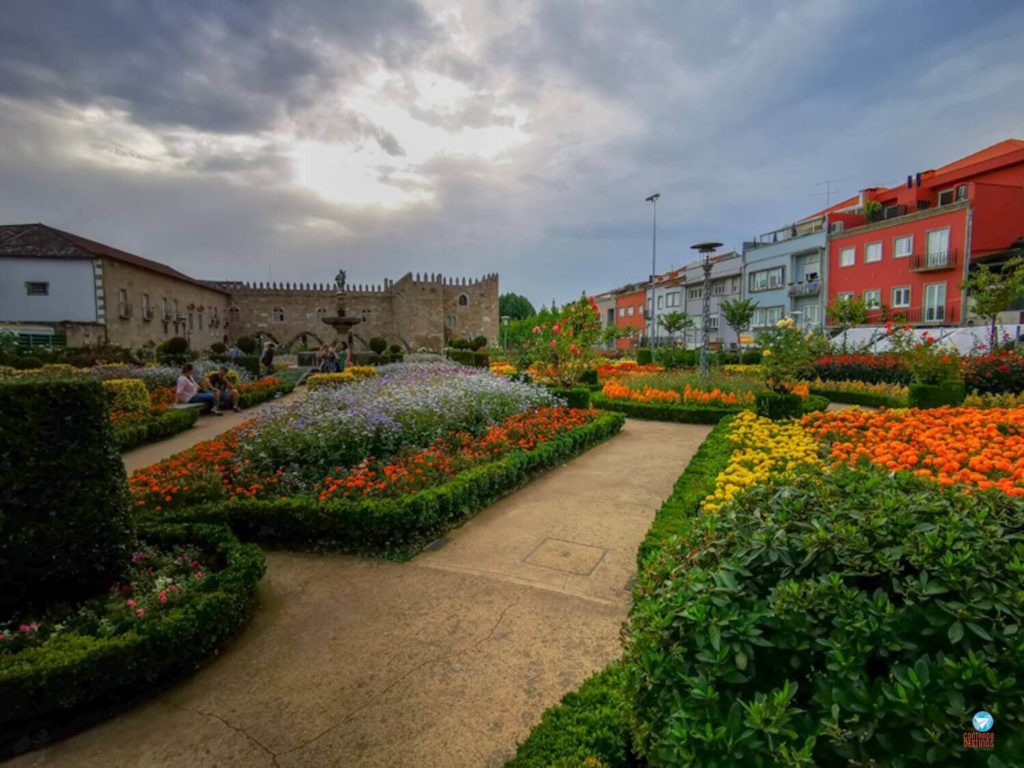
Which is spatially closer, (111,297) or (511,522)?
(511,522)

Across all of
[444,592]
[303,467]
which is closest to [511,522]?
[444,592]

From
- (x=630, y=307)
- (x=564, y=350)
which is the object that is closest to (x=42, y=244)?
(x=564, y=350)

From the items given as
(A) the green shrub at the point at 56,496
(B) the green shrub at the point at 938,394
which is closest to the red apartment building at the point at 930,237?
(B) the green shrub at the point at 938,394

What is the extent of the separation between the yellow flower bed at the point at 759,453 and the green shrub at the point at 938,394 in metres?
3.11

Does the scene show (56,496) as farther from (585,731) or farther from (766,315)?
(766,315)

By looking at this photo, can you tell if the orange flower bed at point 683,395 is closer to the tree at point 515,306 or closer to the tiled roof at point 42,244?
the tiled roof at point 42,244

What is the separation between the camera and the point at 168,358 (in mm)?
19797

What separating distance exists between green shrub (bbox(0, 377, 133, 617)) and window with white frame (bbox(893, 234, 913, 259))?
33152 mm

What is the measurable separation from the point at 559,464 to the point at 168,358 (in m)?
19.0

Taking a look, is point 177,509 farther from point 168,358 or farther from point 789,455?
point 168,358

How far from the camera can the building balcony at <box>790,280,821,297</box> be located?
3169 cm

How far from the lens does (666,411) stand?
10.3 meters

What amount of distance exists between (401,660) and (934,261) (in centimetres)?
3146

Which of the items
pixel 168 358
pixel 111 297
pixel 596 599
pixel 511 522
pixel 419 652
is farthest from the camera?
pixel 111 297
